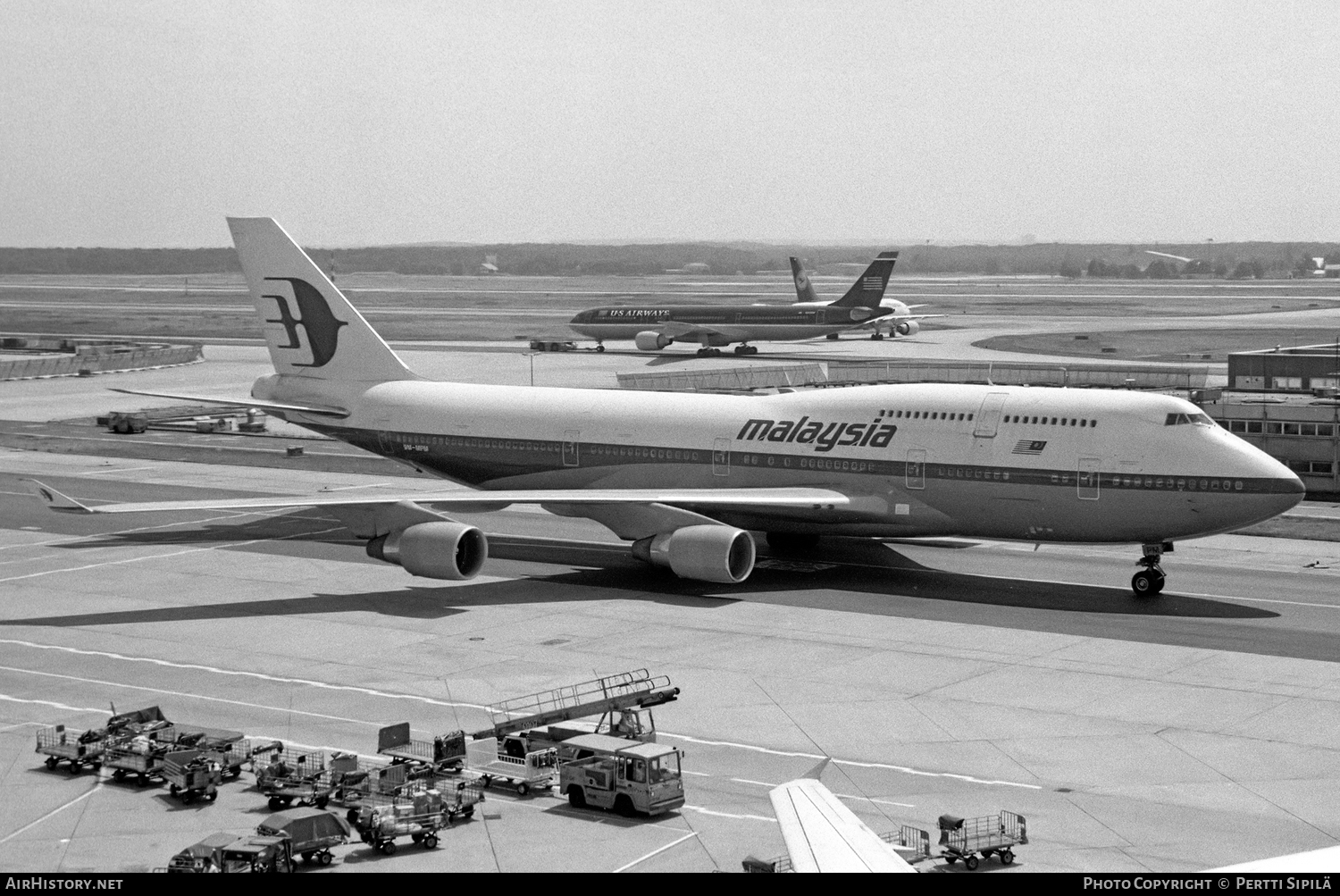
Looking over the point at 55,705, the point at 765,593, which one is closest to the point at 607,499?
the point at 765,593

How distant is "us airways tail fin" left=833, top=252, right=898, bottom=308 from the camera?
127 m

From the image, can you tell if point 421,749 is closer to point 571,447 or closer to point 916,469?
point 916,469

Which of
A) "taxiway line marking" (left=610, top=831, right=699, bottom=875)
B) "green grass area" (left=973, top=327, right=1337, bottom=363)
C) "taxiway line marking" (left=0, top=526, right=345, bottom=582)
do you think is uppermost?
"taxiway line marking" (left=610, top=831, right=699, bottom=875)

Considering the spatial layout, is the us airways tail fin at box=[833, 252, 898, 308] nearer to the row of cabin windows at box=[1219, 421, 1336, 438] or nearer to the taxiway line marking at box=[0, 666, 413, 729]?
the row of cabin windows at box=[1219, 421, 1336, 438]

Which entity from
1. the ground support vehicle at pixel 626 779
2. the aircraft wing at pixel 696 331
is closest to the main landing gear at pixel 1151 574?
the ground support vehicle at pixel 626 779

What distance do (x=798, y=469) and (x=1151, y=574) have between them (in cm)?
1000

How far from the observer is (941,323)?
16312 cm

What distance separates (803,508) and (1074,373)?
5444cm

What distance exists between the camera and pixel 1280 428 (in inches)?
2290

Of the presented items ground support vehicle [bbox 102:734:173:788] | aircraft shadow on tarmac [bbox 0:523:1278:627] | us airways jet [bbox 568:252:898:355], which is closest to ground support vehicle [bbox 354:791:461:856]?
ground support vehicle [bbox 102:734:173:788]

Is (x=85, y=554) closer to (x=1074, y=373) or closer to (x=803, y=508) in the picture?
(x=803, y=508)

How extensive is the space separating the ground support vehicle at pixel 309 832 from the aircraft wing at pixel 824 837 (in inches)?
383

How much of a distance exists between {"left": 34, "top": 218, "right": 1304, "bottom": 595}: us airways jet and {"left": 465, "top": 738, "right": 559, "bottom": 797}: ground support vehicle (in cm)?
1455

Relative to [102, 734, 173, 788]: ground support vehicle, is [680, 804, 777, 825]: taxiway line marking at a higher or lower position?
lower
